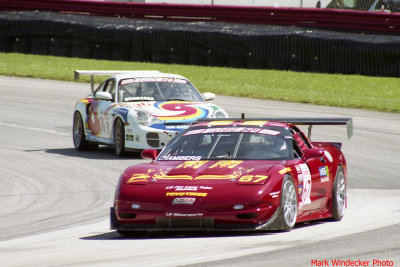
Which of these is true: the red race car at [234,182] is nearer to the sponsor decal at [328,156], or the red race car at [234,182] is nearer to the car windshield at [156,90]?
the sponsor decal at [328,156]

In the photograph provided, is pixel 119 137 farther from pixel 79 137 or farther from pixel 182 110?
pixel 79 137

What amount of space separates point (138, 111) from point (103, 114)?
1.17 metres

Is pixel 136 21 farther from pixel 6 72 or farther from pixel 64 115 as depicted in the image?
pixel 64 115

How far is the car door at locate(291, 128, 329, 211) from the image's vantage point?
9.45m

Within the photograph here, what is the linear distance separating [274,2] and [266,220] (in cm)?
2271

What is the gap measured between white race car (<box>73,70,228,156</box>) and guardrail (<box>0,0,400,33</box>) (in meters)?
11.5

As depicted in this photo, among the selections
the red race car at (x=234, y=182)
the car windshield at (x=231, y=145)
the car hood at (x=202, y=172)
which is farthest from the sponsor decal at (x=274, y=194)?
the car windshield at (x=231, y=145)

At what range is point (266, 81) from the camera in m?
27.7

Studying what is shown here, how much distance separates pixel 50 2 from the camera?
107 ft

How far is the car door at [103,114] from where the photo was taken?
54.2 feet

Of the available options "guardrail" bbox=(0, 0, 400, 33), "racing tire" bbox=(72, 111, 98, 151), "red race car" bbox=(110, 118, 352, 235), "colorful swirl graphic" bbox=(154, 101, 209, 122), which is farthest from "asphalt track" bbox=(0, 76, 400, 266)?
"guardrail" bbox=(0, 0, 400, 33)

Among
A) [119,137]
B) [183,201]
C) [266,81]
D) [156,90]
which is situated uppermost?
[183,201]

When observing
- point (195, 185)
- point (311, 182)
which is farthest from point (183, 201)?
point (311, 182)

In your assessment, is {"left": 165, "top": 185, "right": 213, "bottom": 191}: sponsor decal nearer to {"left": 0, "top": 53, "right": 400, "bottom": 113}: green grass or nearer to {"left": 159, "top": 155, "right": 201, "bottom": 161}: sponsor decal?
{"left": 159, "top": 155, "right": 201, "bottom": 161}: sponsor decal
